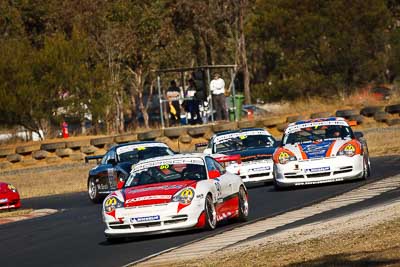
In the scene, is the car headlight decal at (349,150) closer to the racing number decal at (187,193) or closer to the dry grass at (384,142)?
the racing number decal at (187,193)

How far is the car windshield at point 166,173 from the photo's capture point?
53.7 feet

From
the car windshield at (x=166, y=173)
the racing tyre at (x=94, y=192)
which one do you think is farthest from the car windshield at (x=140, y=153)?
the car windshield at (x=166, y=173)

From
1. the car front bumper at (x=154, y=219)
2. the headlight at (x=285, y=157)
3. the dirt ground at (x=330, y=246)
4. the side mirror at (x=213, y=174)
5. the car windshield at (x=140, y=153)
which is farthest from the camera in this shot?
the car windshield at (x=140, y=153)

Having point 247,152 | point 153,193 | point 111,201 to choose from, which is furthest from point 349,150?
point 111,201

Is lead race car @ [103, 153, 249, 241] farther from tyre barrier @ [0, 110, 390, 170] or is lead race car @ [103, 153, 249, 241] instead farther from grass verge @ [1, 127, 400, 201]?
tyre barrier @ [0, 110, 390, 170]

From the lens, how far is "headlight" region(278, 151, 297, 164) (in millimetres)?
21828

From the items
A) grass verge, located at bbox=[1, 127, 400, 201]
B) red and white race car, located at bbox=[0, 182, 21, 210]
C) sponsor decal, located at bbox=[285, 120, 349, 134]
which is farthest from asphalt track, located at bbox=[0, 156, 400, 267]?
grass verge, located at bbox=[1, 127, 400, 201]

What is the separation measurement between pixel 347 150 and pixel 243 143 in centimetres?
421

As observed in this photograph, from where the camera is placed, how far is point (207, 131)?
125ft

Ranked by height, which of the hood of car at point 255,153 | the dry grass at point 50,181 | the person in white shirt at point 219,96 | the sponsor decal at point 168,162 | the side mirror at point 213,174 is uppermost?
the person in white shirt at point 219,96

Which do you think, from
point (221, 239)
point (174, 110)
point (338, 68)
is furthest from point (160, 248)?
point (338, 68)

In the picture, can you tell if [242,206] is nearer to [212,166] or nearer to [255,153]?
[212,166]

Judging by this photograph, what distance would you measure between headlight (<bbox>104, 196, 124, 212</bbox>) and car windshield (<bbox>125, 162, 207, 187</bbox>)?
824mm

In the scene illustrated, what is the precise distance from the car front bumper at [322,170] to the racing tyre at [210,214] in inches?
243
